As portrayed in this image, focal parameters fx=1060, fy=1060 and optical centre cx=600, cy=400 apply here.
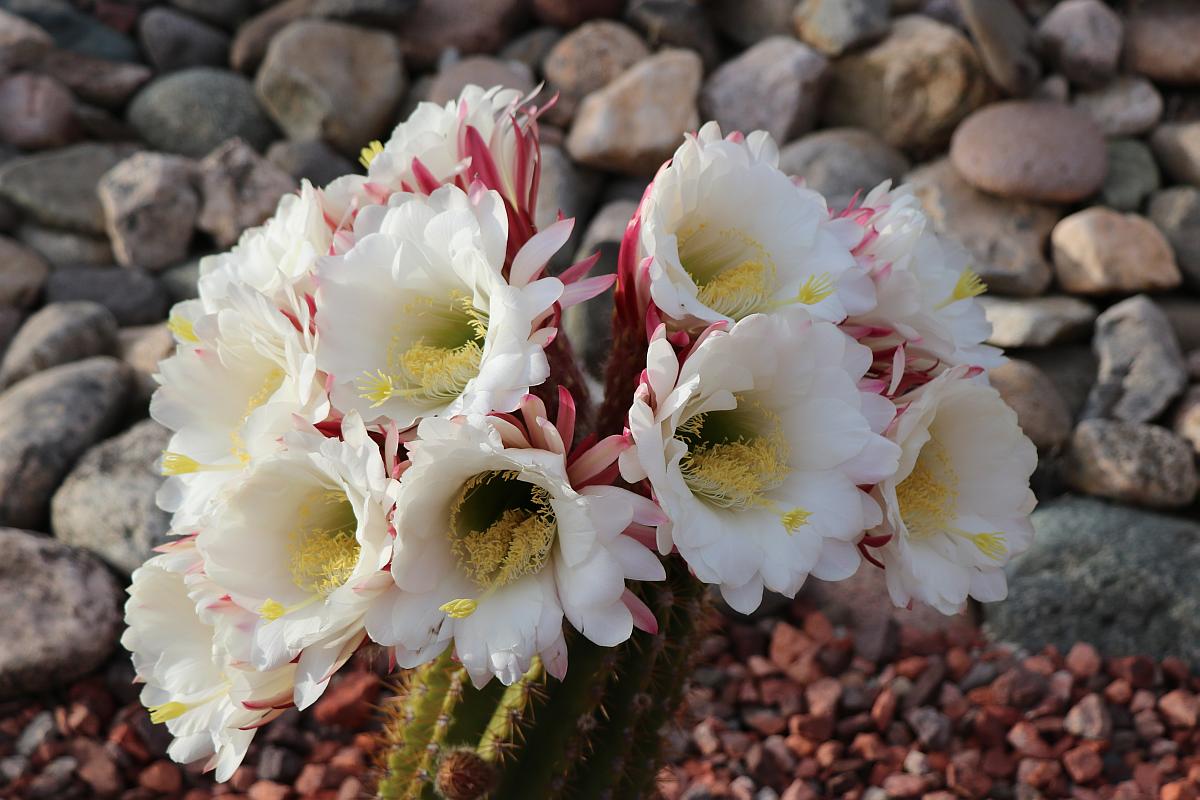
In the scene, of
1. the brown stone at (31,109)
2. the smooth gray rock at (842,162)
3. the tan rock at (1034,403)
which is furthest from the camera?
the brown stone at (31,109)

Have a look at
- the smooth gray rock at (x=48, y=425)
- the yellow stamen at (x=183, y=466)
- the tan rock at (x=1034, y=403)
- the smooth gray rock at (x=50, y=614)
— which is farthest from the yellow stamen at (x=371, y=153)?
the tan rock at (x=1034, y=403)

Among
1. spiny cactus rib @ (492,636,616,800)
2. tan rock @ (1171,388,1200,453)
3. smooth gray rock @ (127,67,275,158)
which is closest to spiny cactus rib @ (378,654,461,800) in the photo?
spiny cactus rib @ (492,636,616,800)

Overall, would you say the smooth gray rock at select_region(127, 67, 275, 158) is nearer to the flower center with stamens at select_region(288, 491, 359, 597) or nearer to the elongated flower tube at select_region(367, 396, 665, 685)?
the flower center with stamens at select_region(288, 491, 359, 597)

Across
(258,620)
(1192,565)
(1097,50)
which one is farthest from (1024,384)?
(258,620)

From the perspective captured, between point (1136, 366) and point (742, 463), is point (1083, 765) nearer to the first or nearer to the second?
point (1136, 366)

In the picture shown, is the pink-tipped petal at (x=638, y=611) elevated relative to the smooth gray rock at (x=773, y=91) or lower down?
elevated

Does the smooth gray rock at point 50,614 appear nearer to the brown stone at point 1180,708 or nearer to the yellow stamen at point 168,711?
the yellow stamen at point 168,711

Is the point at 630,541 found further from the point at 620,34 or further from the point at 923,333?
the point at 620,34
